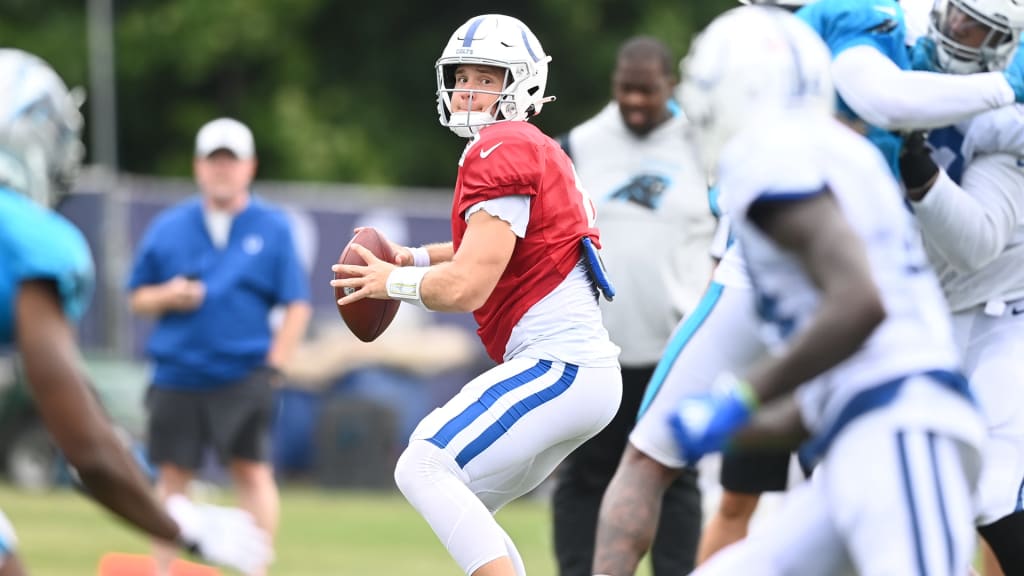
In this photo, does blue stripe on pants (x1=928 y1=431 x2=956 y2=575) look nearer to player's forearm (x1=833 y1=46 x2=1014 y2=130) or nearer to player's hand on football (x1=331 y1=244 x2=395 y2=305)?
player's forearm (x1=833 y1=46 x2=1014 y2=130)

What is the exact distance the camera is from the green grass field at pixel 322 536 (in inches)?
385

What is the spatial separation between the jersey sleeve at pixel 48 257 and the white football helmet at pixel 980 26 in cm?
265

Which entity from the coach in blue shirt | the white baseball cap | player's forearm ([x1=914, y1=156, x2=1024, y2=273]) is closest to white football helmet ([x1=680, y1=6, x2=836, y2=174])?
player's forearm ([x1=914, y1=156, x2=1024, y2=273])

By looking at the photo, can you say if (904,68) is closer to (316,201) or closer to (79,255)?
(79,255)

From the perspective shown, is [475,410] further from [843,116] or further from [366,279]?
[843,116]

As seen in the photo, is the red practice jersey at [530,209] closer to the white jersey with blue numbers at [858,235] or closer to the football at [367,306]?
the football at [367,306]

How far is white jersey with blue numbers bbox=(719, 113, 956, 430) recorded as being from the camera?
3828 millimetres

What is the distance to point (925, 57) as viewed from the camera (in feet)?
17.7

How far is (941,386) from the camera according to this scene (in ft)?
12.7

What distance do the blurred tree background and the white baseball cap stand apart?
1573 centimetres

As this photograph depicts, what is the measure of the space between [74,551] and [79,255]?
22.8ft

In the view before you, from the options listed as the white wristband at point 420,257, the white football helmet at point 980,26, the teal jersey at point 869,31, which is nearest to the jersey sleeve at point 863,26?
the teal jersey at point 869,31

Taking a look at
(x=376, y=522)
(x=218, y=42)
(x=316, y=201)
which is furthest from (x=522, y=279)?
(x=218, y=42)

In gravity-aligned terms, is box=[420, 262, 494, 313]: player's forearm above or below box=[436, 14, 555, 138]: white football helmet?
below
